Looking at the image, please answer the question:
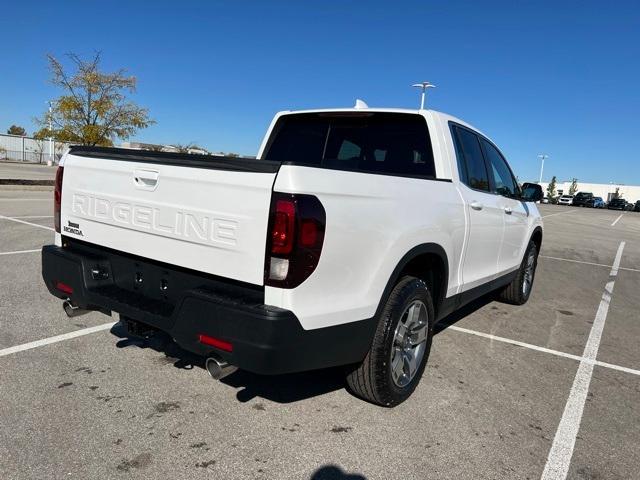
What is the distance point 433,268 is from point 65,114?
21563mm

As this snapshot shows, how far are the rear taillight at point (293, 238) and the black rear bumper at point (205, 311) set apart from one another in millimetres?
152

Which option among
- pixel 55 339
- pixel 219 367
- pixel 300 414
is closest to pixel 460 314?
pixel 300 414

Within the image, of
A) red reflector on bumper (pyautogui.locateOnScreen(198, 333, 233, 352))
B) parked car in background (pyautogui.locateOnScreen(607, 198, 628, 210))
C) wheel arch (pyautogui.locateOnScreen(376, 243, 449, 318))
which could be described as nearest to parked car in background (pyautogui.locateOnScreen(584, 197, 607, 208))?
parked car in background (pyautogui.locateOnScreen(607, 198, 628, 210))

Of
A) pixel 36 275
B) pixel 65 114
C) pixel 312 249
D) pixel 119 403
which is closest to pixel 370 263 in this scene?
pixel 312 249

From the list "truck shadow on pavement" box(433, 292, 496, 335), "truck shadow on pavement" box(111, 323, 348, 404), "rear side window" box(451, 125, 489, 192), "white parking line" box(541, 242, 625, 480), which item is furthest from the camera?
"truck shadow on pavement" box(433, 292, 496, 335)

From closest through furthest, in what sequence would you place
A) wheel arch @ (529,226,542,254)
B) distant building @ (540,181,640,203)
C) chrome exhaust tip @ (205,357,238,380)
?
Result: chrome exhaust tip @ (205,357,238,380) < wheel arch @ (529,226,542,254) < distant building @ (540,181,640,203)

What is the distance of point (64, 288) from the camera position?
3.18m

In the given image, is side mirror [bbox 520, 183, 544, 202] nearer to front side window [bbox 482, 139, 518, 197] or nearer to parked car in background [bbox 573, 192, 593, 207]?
front side window [bbox 482, 139, 518, 197]

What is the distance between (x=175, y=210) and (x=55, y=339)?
84.8 inches

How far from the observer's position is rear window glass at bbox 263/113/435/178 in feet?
12.7

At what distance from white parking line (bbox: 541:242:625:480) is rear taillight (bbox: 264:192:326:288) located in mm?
1710

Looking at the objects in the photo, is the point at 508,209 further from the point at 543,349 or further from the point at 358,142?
the point at 358,142

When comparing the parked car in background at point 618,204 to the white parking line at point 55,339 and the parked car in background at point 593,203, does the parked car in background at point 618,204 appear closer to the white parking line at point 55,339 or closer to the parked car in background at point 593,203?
the parked car in background at point 593,203

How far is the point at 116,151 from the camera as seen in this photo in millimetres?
3016
